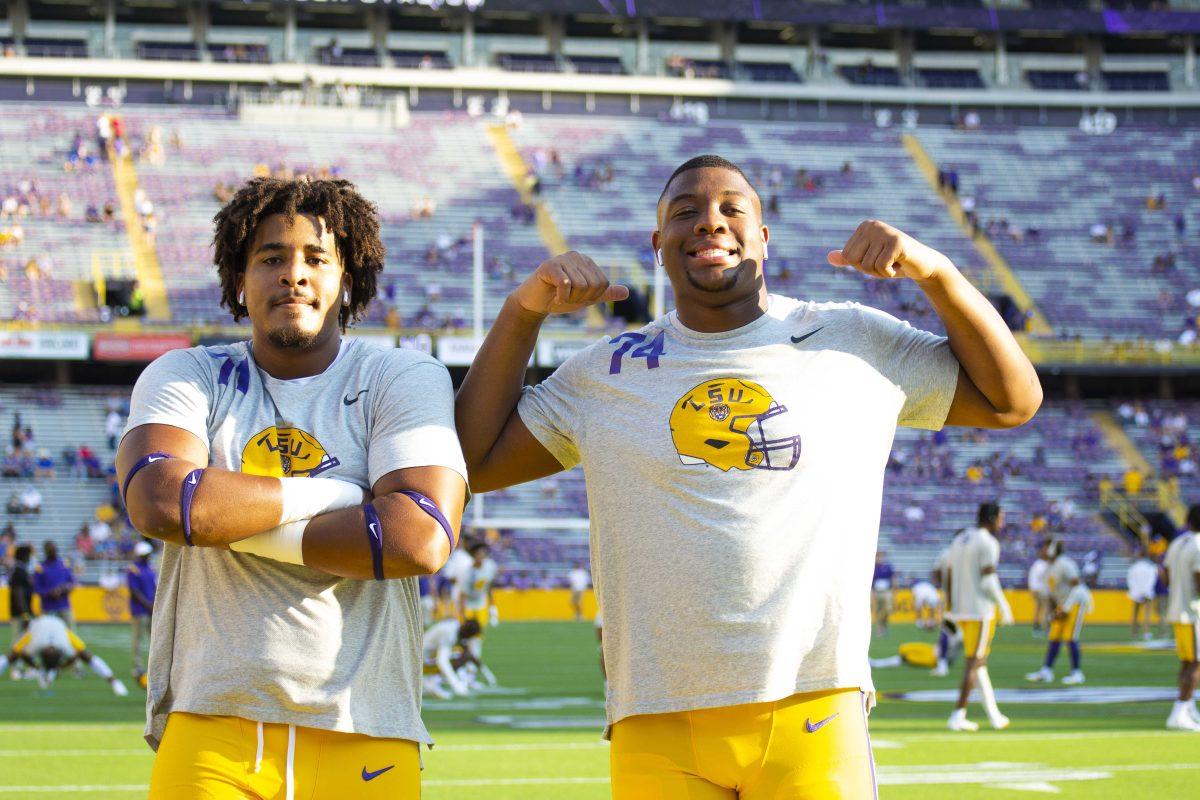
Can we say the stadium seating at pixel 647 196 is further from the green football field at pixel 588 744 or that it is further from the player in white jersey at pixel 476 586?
the green football field at pixel 588 744

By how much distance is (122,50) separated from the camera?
45469mm

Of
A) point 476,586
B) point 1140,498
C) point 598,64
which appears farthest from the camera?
point 598,64

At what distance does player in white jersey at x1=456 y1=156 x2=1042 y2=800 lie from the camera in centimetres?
309

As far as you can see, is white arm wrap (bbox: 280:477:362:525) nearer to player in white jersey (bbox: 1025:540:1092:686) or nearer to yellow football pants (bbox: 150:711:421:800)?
yellow football pants (bbox: 150:711:421:800)

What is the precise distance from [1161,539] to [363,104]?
25.4 meters

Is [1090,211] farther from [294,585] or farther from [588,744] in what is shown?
[294,585]

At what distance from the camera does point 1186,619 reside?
36.4 ft

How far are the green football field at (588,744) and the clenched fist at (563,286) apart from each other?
509 cm

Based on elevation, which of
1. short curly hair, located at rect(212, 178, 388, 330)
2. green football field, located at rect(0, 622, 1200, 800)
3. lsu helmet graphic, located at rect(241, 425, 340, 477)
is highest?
short curly hair, located at rect(212, 178, 388, 330)

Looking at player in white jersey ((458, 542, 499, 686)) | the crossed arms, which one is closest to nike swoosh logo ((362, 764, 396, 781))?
the crossed arms

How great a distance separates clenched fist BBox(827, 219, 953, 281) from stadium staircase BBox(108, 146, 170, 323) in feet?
106

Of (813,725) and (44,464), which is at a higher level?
(44,464)

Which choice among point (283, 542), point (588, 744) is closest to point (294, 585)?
point (283, 542)

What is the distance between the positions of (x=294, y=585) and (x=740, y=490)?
3.13 ft
